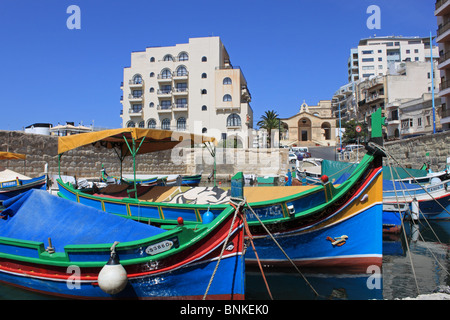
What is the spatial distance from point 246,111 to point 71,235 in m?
37.6

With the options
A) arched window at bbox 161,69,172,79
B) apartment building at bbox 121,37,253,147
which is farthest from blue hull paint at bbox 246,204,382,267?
arched window at bbox 161,69,172,79

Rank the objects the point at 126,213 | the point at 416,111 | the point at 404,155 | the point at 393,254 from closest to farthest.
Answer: the point at 126,213 < the point at 393,254 < the point at 404,155 < the point at 416,111

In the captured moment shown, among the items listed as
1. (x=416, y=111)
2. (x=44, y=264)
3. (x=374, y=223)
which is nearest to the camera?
(x=44, y=264)

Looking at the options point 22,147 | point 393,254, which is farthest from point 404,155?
point 22,147

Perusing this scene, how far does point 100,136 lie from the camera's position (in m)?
9.04

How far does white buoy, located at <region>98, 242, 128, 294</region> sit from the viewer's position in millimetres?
4719

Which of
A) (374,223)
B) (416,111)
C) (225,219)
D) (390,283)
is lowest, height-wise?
(390,283)

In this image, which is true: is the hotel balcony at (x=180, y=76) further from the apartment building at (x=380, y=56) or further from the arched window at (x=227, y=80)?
the apartment building at (x=380, y=56)

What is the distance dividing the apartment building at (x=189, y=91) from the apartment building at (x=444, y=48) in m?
21.0

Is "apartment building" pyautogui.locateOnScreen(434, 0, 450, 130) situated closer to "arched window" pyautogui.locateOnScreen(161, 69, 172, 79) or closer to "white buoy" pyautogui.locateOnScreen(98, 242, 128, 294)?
"white buoy" pyautogui.locateOnScreen(98, 242, 128, 294)

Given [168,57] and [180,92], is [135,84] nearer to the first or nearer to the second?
[168,57]

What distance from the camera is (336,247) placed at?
24.5ft

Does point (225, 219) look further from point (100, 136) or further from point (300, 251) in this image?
point (100, 136)

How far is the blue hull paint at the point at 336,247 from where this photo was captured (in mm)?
7191
